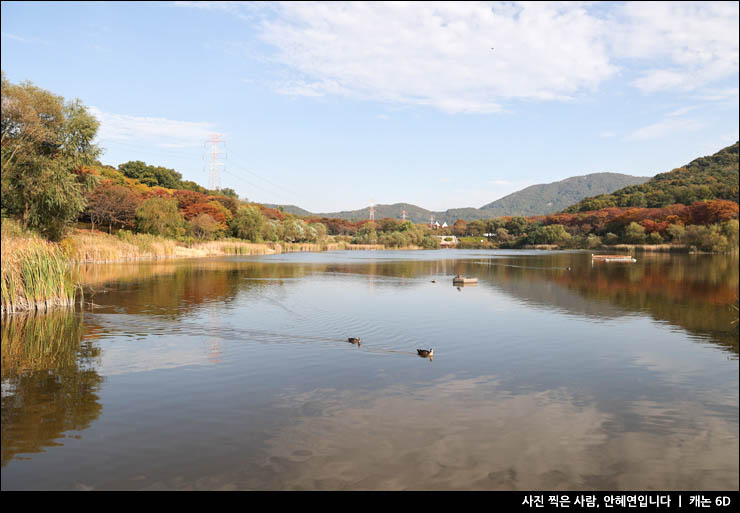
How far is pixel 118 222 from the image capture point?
2739 inches

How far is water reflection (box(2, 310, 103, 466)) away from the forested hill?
130 metres

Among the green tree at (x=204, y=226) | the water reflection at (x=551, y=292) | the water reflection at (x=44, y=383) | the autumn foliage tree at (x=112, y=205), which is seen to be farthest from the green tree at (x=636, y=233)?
the water reflection at (x=44, y=383)

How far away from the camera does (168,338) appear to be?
54.6 feet

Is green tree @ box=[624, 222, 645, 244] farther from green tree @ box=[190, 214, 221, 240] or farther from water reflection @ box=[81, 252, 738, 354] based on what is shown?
green tree @ box=[190, 214, 221, 240]

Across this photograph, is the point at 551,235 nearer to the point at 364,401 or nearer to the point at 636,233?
the point at 636,233

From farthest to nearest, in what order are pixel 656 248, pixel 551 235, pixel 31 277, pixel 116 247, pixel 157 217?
pixel 551 235, pixel 656 248, pixel 157 217, pixel 116 247, pixel 31 277

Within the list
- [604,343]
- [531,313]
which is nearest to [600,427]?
[604,343]

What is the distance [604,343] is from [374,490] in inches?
524

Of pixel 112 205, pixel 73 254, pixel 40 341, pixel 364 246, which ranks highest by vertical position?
pixel 112 205

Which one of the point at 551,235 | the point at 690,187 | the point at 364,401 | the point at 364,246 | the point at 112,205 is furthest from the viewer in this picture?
→ the point at 551,235

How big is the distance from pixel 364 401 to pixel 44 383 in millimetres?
7488

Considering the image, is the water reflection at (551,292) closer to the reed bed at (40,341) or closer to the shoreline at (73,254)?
the shoreline at (73,254)

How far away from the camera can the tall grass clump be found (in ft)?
58.5

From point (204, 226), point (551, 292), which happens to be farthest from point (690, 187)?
point (204, 226)
